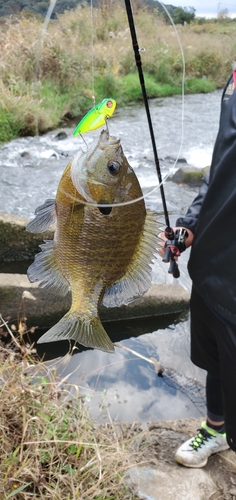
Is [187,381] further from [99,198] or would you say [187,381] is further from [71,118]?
[71,118]

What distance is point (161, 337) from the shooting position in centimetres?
449

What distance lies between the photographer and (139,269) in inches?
52.0

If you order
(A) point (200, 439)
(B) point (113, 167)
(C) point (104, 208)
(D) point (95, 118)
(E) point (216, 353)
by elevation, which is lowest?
(A) point (200, 439)

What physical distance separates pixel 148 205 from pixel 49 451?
5442 millimetres

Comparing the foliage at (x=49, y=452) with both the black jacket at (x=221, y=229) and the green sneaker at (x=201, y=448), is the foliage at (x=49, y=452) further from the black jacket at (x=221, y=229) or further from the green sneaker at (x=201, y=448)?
the black jacket at (x=221, y=229)

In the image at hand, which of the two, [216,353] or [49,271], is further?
[216,353]

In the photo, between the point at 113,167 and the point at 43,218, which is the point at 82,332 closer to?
the point at 43,218

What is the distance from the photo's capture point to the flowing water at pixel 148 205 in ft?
12.2

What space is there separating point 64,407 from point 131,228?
1.86 meters

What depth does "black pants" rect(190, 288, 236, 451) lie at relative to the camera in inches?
Result: 80.7

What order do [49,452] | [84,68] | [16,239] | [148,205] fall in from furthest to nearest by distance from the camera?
[84,68]
[148,205]
[16,239]
[49,452]

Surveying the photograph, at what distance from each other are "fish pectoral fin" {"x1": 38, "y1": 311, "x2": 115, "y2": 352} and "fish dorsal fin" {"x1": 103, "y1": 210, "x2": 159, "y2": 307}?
83 millimetres

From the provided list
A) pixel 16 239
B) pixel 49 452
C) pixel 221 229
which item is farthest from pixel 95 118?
pixel 16 239

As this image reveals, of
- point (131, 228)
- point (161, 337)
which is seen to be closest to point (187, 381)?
point (161, 337)
